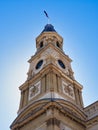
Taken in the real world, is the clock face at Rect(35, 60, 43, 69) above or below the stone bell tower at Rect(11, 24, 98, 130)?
above

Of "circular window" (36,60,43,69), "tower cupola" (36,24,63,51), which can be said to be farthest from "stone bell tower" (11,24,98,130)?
"tower cupola" (36,24,63,51)

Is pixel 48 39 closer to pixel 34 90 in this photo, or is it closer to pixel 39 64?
pixel 39 64

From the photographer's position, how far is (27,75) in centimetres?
3509

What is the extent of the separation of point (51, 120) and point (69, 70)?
13457 mm

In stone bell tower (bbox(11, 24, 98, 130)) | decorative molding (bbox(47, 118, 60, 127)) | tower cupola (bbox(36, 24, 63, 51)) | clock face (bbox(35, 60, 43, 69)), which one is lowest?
decorative molding (bbox(47, 118, 60, 127))

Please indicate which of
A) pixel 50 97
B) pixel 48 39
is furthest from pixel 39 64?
pixel 50 97

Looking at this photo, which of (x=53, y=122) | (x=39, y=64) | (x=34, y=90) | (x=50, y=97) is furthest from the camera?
(x=39, y=64)

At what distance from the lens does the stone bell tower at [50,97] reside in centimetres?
2316

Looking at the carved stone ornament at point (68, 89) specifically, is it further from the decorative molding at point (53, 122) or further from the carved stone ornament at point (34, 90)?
the decorative molding at point (53, 122)

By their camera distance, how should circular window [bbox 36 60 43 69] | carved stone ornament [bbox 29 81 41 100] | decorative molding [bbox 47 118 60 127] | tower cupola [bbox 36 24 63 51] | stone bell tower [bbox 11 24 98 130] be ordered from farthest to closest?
1. tower cupola [bbox 36 24 63 51]
2. circular window [bbox 36 60 43 69]
3. carved stone ornament [bbox 29 81 41 100]
4. stone bell tower [bbox 11 24 98 130]
5. decorative molding [bbox 47 118 60 127]

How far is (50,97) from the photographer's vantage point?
25.5 m

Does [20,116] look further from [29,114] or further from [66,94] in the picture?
[66,94]

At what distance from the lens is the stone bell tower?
23156mm

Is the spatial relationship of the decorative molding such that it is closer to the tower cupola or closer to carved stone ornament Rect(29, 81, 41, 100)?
carved stone ornament Rect(29, 81, 41, 100)
